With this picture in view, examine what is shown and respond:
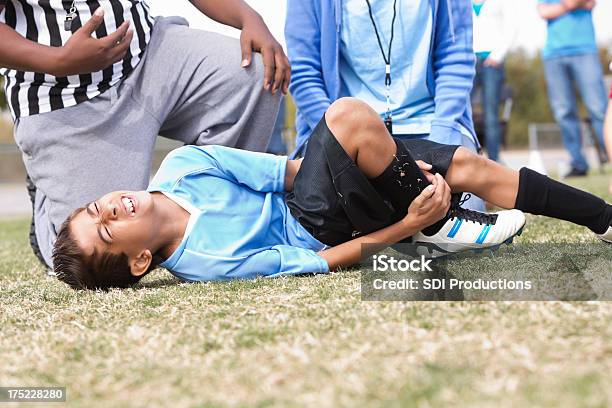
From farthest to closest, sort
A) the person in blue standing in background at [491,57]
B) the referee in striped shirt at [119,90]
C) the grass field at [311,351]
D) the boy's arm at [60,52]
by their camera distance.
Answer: the person in blue standing in background at [491,57] < the referee in striped shirt at [119,90] < the boy's arm at [60,52] < the grass field at [311,351]

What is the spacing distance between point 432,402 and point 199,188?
144 cm

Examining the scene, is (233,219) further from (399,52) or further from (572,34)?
(572,34)

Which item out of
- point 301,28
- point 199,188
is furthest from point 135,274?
point 301,28

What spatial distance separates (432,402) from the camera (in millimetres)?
1064

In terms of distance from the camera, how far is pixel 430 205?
7.05 ft

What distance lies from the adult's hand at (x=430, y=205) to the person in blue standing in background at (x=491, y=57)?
2659 millimetres

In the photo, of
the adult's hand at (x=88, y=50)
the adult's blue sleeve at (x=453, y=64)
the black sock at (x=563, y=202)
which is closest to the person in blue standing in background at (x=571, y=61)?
the adult's blue sleeve at (x=453, y=64)

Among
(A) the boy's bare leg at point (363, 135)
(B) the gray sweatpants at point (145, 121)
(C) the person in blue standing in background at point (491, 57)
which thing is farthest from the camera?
(C) the person in blue standing in background at point (491, 57)

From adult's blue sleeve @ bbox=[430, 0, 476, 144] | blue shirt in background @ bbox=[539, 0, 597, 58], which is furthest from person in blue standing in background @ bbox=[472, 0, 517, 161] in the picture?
adult's blue sleeve @ bbox=[430, 0, 476, 144]

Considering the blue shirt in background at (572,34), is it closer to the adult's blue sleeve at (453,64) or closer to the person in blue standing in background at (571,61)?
the person in blue standing in background at (571,61)

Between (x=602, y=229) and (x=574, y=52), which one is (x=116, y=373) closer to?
(x=602, y=229)

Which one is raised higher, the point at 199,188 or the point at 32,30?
the point at 32,30

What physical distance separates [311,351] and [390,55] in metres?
1.71

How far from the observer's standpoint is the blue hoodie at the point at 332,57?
9.11 ft
